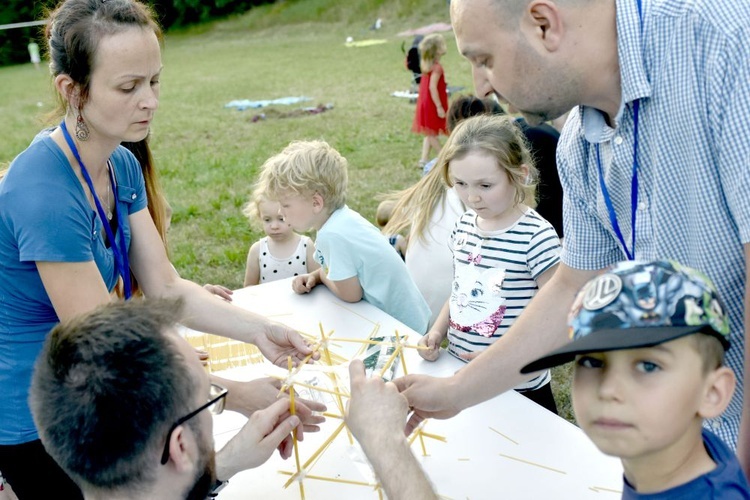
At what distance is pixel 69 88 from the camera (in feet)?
7.50

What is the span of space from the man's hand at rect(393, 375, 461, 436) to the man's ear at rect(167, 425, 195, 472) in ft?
2.28

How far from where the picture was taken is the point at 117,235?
2.47 meters

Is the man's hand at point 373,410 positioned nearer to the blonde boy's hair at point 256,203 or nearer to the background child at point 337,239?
the background child at point 337,239

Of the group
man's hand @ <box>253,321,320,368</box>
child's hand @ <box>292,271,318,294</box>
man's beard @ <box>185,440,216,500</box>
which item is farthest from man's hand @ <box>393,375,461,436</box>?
child's hand @ <box>292,271,318,294</box>

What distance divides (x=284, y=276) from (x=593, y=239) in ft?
8.60

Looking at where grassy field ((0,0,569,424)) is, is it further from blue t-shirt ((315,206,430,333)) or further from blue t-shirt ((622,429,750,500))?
blue t-shirt ((622,429,750,500))

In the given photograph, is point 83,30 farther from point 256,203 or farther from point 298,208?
point 256,203

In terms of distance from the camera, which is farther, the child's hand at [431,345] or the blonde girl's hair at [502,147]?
the blonde girl's hair at [502,147]

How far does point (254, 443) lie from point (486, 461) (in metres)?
0.68

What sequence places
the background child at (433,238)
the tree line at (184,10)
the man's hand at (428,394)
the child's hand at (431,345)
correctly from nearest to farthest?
the man's hand at (428,394)
the child's hand at (431,345)
the background child at (433,238)
the tree line at (184,10)

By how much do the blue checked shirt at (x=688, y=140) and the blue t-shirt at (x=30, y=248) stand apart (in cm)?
140

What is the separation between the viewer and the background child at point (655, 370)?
1294 millimetres

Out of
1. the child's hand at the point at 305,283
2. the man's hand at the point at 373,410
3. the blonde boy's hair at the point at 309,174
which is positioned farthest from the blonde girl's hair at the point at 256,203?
the man's hand at the point at 373,410

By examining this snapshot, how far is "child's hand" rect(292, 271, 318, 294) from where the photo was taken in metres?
3.59
